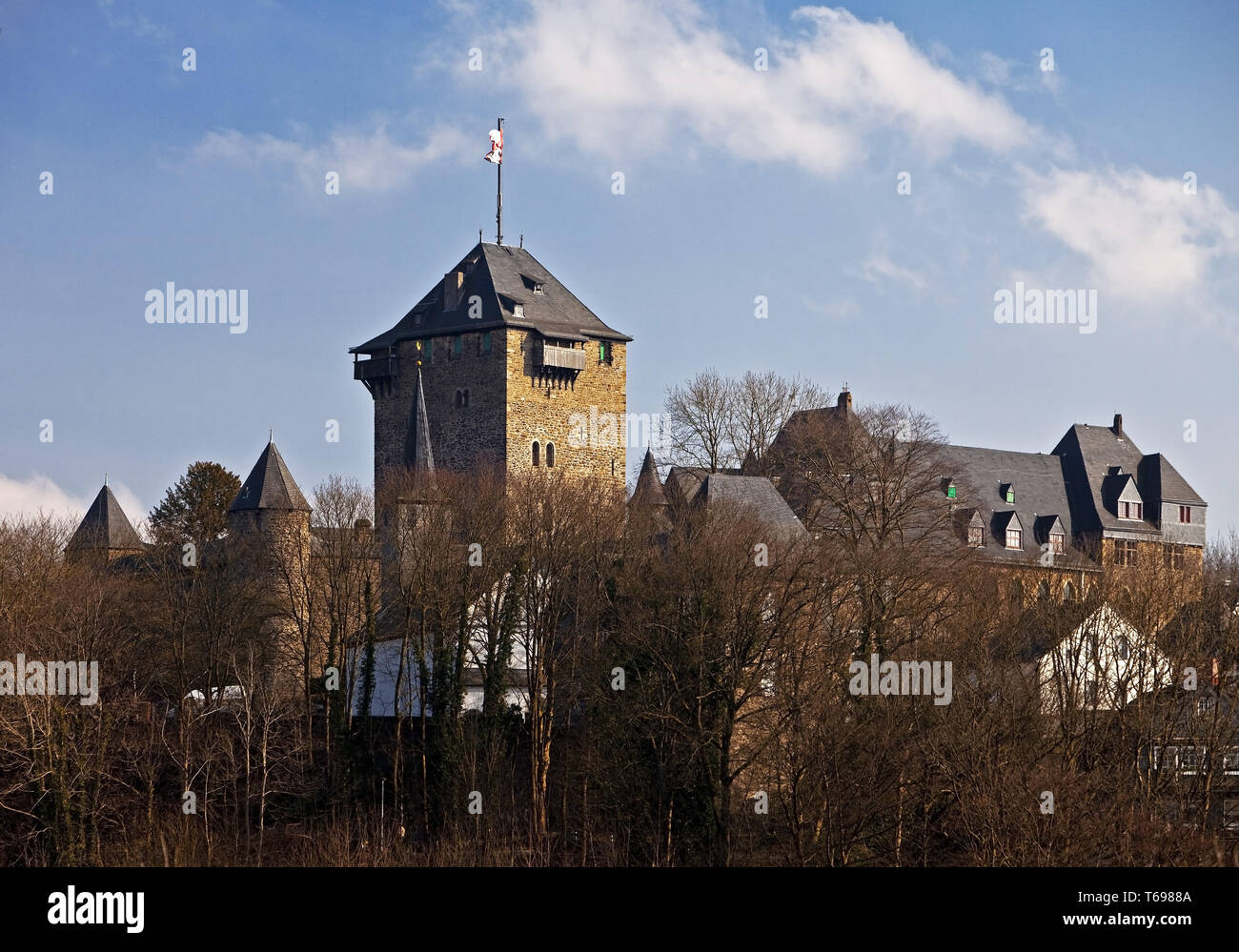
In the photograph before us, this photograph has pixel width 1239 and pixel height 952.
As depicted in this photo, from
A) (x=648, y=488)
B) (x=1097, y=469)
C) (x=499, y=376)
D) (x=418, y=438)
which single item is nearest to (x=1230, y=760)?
(x=648, y=488)

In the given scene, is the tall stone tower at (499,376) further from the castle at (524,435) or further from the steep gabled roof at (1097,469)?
the steep gabled roof at (1097,469)

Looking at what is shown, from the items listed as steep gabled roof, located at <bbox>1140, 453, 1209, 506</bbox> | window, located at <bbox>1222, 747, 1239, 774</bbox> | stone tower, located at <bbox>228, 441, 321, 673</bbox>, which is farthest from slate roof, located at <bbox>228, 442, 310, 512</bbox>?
steep gabled roof, located at <bbox>1140, 453, 1209, 506</bbox>

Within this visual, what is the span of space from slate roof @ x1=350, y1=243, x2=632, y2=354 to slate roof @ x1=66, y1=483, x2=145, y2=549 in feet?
35.6

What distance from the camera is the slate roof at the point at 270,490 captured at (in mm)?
51281

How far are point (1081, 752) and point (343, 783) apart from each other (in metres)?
17.6

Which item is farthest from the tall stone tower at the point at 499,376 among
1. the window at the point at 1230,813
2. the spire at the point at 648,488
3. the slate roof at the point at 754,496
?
the window at the point at 1230,813

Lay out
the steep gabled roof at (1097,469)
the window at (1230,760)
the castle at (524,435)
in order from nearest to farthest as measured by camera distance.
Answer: the window at (1230,760)
the castle at (524,435)
the steep gabled roof at (1097,469)

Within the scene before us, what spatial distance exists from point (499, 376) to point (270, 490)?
10.3m

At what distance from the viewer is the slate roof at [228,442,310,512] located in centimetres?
5128

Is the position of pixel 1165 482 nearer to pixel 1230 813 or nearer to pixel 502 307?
pixel 502 307

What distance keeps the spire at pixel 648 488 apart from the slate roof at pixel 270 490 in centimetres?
1013

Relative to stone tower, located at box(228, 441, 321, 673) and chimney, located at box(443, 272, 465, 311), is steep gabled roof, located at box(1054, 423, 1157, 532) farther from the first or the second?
stone tower, located at box(228, 441, 321, 673)

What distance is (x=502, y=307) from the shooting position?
59844 mm

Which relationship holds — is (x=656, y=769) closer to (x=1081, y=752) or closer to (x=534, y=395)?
(x=1081, y=752)
